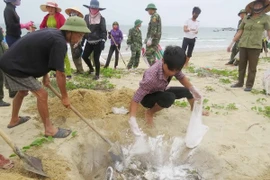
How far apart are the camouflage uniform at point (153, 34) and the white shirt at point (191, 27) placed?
1219 millimetres

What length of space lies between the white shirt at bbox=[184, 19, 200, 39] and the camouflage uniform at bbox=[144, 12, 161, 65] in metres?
1.22

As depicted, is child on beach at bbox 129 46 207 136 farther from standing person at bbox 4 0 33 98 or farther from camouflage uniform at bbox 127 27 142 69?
camouflage uniform at bbox 127 27 142 69

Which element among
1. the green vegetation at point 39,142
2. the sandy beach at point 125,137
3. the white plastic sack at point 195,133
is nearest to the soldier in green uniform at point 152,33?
the sandy beach at point 125,137

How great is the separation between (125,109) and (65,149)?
128 cm

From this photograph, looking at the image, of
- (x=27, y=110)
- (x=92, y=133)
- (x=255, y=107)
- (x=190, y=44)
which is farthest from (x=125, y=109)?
(x=190, y=44)

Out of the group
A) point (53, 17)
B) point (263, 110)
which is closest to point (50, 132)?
point (53, 17)

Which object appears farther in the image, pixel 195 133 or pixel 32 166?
pixel 195 133

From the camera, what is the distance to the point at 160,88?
3.24 meters

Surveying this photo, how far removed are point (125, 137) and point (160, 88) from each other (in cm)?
80

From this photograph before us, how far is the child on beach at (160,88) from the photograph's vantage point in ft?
8.84

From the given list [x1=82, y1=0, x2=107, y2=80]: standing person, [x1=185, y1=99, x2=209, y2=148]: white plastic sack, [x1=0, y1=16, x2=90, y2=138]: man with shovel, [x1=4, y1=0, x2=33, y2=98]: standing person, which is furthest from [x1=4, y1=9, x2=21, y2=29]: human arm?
[x1=185, y1=99, x2=209, y2=148]: white plastic sack

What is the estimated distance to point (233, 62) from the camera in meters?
9.56

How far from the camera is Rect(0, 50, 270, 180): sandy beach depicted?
2703 mm

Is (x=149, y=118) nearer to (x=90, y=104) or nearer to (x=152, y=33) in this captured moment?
(x=90, y=104)
